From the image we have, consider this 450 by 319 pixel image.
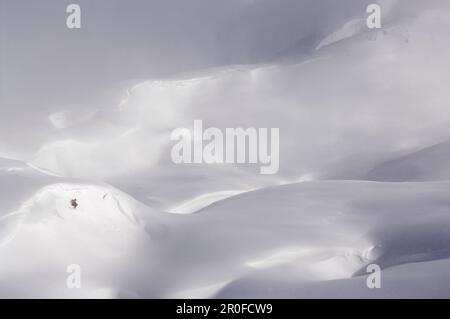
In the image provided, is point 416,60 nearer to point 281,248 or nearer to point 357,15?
point 357,15

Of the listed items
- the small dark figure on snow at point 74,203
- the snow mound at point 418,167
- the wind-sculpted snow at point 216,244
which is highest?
the snow mound at point 418,167

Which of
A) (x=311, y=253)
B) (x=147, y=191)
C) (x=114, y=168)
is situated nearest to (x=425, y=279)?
(x=311, y=253)

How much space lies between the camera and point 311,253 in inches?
100.0

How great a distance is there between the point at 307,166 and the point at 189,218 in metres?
1.54

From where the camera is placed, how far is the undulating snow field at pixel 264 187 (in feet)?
7.70

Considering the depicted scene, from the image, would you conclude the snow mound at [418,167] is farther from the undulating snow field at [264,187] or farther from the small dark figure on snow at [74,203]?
the small dark figure on snow at [74,203]

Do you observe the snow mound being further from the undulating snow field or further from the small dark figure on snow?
the small dark figure on snow

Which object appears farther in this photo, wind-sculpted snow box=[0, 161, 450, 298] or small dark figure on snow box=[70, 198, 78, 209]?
small dark figure on snow box=[70, 198, 78, 209]

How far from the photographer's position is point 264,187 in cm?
361

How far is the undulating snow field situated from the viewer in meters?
2.35

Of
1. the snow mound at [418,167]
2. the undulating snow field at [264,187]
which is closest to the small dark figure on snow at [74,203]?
the undulating snow field at [264,187]

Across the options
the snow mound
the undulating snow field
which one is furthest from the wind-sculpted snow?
the snow mound

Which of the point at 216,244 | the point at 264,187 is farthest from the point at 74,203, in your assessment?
the point at 264,187

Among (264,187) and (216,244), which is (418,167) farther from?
(216,244)
